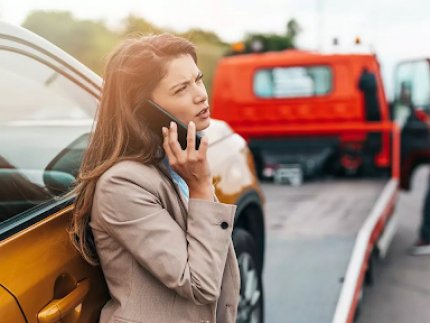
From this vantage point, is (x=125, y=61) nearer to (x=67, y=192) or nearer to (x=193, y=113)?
(x=193, y=113)

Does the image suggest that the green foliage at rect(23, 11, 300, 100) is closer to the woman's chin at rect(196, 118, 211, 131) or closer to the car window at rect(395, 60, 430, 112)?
the car window at rect(395, 60, 430, 112)

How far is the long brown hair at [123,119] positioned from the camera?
74.6 inches

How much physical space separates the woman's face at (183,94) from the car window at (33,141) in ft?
1.70

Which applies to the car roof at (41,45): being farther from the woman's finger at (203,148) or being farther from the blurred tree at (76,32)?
the blurred tree at (76,32)

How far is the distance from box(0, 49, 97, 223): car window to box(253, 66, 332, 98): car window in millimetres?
5864

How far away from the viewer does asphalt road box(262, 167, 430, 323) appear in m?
4.05

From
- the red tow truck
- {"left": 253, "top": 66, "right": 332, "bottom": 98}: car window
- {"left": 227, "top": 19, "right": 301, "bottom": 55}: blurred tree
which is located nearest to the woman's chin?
the red tow truck

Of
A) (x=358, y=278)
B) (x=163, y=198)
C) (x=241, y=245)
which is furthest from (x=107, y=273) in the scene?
(x=358, y=278)

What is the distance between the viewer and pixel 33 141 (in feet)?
9.17

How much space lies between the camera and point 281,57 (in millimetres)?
8984

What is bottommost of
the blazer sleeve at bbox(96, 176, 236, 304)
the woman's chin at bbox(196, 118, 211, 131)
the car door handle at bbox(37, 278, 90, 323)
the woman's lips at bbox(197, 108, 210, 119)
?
the car door handle at bbox(37, 278, 90, 323)

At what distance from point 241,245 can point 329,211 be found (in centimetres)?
355

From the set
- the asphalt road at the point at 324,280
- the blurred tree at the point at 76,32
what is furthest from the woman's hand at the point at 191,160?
the blurred tree at the point at 76,32

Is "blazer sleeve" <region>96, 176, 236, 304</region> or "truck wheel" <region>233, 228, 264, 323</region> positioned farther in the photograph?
"truck wheel" <region>233, 228, 264, 323</region>
